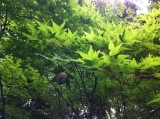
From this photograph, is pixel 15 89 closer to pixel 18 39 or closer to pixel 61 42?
pixel 18 39

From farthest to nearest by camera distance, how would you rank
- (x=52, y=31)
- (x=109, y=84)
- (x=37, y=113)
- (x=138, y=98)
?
(x=37, y=113)
(x=138, y=98)
(x=109, y=84)
(x=52, y=31)

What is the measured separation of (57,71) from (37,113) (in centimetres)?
459

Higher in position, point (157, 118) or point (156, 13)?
point (156, 13)

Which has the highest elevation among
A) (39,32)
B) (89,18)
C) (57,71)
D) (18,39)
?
(89,18)

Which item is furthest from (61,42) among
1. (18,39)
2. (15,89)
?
(15,89)

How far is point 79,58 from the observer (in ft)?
7.94

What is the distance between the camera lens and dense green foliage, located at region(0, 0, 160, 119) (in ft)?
8.28

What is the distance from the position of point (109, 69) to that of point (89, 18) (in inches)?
90.3

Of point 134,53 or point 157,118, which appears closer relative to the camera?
point 134,53

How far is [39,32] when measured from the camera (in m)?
2.92

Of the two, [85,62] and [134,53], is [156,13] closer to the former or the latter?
[134,53]

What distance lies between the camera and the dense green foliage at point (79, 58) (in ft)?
8.28

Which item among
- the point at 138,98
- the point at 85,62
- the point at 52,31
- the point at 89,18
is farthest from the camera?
the point at 89,18

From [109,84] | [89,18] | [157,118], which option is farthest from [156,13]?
[157,118]
